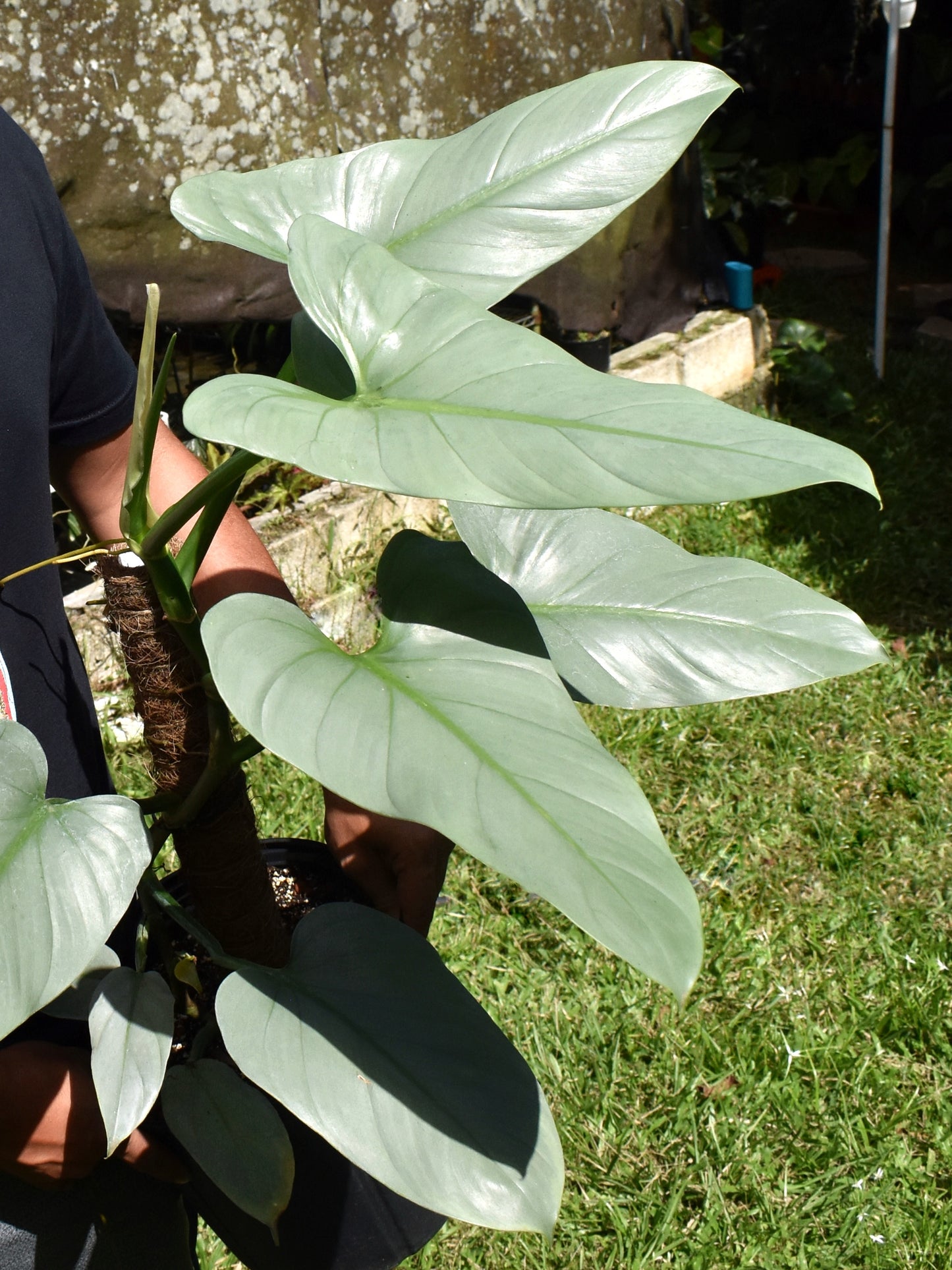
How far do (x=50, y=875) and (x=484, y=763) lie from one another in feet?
0.89

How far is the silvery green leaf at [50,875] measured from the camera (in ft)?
1.95

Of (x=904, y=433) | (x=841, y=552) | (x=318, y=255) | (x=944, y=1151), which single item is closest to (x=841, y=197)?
(x=904, y=433)

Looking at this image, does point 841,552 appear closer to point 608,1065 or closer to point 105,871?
point 608,1065

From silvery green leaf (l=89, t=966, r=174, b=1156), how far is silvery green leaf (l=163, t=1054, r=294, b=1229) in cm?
8

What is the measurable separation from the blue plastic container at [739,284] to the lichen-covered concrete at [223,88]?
3.33 ft

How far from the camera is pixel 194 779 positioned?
0.93 meters

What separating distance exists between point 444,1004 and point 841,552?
280 cm

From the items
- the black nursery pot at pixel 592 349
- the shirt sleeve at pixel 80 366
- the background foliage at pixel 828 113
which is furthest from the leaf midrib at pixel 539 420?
the background foliage at pixel 828 113

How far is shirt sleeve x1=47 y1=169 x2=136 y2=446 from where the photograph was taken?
118 cm

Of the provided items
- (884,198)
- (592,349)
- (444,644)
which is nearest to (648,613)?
(444,644)

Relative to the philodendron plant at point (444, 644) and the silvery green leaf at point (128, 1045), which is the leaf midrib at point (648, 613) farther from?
the silvery green leaf at point (128, 1045)

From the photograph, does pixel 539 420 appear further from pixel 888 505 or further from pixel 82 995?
pixel 888 505

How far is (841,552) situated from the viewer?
3275 mm

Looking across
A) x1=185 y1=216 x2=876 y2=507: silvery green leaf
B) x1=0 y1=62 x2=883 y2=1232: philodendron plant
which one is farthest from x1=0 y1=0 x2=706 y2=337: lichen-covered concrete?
x1=185 y1=216 x2=876 y2=507: silvery green leaf
